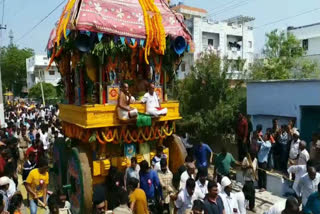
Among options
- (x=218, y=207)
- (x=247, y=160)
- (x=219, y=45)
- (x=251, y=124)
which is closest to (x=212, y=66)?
(x=251, y=124)

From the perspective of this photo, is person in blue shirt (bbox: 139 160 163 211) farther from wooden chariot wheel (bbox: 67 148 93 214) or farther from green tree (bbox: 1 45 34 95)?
green tree (bbox: 1 45 34 95)

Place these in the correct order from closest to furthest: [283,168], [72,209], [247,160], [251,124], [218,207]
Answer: [218,207]
[72,209]
[247,160]
[283,168]
[251,124]

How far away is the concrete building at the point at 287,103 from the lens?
9.71m

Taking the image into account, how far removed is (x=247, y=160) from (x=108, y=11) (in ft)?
15.5

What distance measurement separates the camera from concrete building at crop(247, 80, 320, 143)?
9705 mm

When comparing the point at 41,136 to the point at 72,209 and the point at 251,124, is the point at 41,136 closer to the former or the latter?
the point at 72,209

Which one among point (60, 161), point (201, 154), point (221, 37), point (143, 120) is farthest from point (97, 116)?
point (221, 37)

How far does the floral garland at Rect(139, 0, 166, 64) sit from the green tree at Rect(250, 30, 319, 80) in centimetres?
1281

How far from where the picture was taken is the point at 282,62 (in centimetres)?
2008

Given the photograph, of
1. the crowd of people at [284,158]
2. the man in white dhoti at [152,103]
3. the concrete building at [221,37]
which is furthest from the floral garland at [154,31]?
the concrete building at [221,37]

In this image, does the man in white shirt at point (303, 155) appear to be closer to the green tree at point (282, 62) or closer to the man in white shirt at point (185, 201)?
the man in white shirt at point (185, 201)

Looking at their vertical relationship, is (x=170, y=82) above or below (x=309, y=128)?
above

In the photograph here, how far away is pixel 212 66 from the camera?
11664 mm

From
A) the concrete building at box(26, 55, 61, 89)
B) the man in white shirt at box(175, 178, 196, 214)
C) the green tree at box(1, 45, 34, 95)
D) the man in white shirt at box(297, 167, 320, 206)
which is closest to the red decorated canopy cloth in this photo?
the man in white shirt at box(175, 178, 196, 214)
